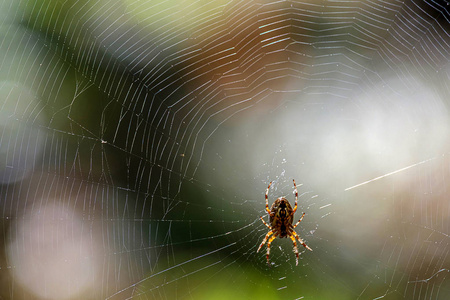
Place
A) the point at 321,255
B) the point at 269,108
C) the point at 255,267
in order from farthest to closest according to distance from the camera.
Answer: the point at 269,108 < the point at 321,255 < the point at 255,267

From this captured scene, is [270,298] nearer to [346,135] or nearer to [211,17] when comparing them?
[346,135]

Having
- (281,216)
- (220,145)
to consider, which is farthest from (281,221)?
(220,145)

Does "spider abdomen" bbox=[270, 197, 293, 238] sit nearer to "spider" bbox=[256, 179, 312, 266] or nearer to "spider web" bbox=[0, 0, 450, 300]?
"spider" bbox=[256, 179, 312, 266]

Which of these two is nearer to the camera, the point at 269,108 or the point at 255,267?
the point at 255,267

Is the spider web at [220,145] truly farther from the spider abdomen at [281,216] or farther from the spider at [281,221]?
the spider abdomen at [281,216]

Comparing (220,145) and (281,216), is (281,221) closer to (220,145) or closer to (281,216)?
(281,216)

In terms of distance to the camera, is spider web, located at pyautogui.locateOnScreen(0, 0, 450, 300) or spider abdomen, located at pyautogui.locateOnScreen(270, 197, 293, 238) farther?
spider abdomen, located at pyautogui.locateOnScreen(270, 197, 293, 238)

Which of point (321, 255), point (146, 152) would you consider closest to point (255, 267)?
point (321, 255)

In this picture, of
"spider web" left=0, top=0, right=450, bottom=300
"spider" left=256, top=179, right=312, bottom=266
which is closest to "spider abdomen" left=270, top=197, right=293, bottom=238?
"spider" left=256, top=179, right=312, bottom=266

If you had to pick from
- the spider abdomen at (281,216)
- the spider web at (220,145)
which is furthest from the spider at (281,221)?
the spider web at (220,145)
